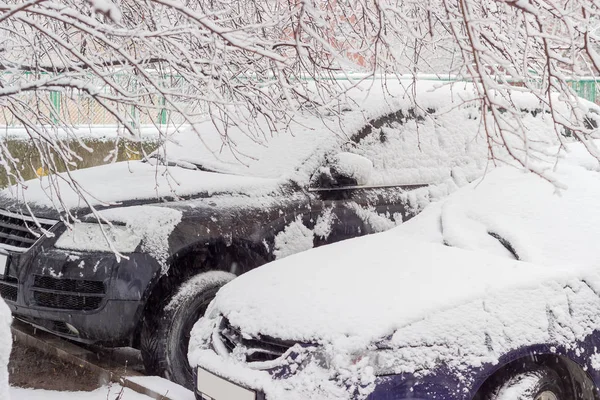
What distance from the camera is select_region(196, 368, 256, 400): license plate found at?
336cm

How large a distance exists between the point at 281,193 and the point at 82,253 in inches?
54.3

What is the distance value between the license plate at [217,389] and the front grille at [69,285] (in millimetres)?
1080

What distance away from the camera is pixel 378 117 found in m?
5.69

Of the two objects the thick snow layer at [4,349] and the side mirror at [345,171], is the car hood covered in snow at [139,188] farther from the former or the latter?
the thick snow layer at [4,349]

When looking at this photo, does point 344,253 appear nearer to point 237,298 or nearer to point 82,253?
point 237,298

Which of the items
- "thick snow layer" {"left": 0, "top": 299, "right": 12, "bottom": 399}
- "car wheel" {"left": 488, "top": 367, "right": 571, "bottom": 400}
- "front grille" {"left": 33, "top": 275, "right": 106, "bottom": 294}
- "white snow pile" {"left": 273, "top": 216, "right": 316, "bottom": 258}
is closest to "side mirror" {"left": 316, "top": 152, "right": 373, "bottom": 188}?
"white snow pile" {"left": 273, "top": 216, "right": 316, "bottom": 258}

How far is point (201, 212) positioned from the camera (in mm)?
4879

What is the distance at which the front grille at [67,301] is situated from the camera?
14.7 ft

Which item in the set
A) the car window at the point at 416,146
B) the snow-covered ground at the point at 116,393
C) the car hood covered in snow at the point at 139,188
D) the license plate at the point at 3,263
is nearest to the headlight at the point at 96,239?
the car hood covered in snow at the point at 139,188

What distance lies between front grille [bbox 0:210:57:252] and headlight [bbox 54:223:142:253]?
200 millimetres

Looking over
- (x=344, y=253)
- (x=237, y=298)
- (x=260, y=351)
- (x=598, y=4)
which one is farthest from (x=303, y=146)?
(x=598, y=4)

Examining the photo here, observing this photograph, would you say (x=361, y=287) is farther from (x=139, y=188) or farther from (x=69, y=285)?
(x=139, y=188)

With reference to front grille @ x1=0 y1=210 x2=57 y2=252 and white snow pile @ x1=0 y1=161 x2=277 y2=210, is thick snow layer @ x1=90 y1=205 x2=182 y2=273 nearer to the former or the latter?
white snow pile @ x1=0 y1=161 x2=277 y2=210

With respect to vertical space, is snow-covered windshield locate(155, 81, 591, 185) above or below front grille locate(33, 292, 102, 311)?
above
